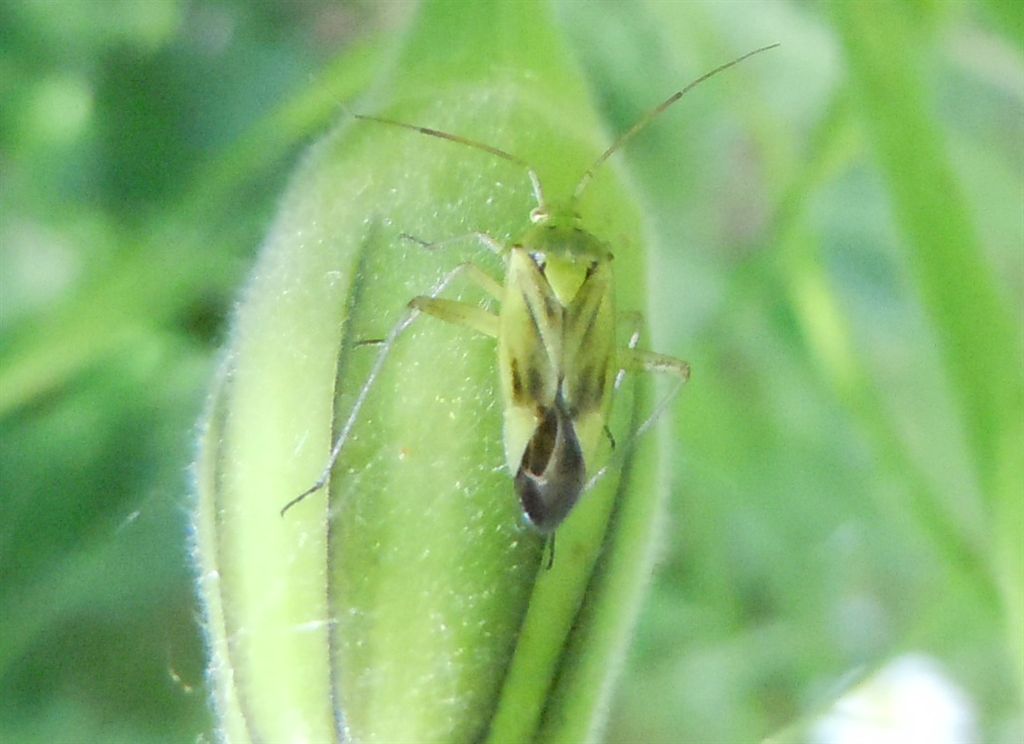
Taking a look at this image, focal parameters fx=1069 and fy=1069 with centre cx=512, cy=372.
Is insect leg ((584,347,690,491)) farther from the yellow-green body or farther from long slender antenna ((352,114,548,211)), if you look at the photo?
long slender antenna ((352,114,548,211))

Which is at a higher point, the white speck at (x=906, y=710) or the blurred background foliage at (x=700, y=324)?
the blurred background foliage at (x=700, y=324)

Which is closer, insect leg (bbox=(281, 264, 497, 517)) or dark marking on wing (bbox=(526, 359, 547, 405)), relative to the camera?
insect leg (bbox=(281, 264, 497, 517))

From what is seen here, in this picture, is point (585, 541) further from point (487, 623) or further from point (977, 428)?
point (977, 428)

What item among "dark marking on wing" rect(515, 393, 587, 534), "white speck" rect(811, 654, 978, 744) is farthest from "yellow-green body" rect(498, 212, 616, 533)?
"white speck" rect(811, 654, 978, 744)

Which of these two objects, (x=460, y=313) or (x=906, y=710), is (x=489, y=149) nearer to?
(x=460, y=313)

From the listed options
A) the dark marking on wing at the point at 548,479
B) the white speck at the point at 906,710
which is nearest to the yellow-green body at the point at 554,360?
the dark marking on wing at the point at 548,479

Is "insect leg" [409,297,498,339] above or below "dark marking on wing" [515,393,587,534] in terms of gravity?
above

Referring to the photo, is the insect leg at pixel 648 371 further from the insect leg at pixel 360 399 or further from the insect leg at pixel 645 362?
the insect leg at pixel 360 399
